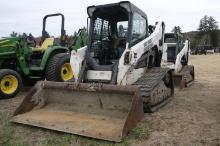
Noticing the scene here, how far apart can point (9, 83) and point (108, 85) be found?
151 inches

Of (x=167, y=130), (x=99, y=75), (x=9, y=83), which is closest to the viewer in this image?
(x=167, y=130)

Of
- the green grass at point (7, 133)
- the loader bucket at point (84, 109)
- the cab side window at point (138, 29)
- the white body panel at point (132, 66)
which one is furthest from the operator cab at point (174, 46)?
Result: the green grass at point (7, 133)

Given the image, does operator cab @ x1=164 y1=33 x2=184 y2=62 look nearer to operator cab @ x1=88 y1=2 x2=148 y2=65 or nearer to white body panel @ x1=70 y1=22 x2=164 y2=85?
white body panel @ x1=70 y1=22 x2=164 y2=85

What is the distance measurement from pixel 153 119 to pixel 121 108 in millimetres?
729

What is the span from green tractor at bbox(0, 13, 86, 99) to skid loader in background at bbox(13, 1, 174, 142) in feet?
6.01

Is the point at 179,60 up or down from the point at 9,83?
up

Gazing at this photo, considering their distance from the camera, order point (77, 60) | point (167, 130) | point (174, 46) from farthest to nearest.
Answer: point (174, 46)
point (77, 60)
point (167, 130)

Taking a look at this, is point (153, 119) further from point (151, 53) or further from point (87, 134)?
point (151, 53)

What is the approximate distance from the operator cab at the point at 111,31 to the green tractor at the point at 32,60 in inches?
63.2

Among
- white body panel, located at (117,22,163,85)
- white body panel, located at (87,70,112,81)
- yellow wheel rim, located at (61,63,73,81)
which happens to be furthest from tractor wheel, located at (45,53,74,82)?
white body panel, located at (117,22,163,85)

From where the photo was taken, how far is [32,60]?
10.1 meters

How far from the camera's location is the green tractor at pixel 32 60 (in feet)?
29.3

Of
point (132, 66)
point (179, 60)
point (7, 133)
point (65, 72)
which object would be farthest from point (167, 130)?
point (179, 60)

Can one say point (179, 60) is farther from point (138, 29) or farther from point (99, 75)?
point (99, 75)
